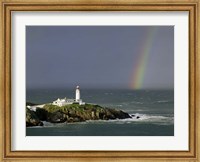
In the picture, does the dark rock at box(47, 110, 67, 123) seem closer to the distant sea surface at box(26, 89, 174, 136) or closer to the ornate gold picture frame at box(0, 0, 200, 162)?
the distant sea surface at box(26, 89, 174, 136)

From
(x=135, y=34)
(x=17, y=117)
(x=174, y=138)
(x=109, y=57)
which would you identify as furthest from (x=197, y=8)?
(x=17, y=117)

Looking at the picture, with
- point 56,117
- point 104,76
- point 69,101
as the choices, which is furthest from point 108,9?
point 56,117

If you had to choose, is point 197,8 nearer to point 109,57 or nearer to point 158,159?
point 109,57

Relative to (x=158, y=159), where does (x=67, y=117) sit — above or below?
above

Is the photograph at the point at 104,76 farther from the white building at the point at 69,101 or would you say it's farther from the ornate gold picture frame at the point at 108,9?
the ornate gold picture frame at the point at 108,9

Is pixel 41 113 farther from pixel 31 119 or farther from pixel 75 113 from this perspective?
pixel 75 113

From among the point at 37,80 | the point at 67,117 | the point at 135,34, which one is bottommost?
the point at 67,117

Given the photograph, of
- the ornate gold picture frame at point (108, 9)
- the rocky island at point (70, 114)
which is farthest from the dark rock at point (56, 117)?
the ornate gold picture frame at point (108, 9)
